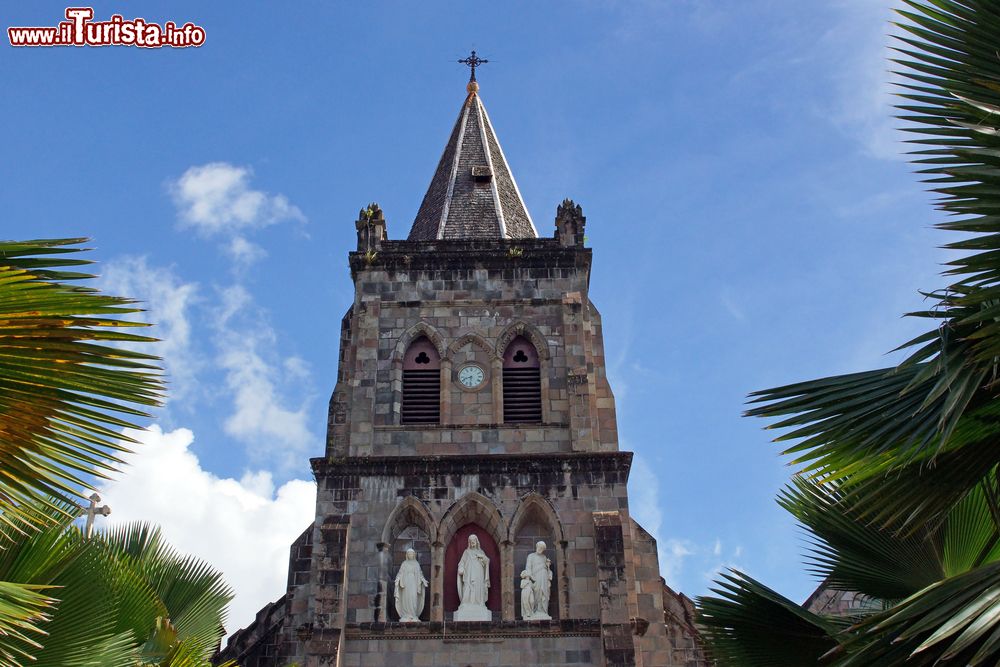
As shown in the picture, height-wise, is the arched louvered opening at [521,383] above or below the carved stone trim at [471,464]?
above

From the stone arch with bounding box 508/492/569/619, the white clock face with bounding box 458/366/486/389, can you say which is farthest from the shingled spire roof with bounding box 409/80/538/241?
the stone arch with bounding box 508/492/569/619

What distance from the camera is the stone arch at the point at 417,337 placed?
23.9 meters

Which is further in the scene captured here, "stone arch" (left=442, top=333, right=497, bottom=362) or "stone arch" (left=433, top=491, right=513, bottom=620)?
"stone arch" (left=442, top=333, right=497, bottom=362)

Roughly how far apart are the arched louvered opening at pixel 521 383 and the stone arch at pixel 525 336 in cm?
11

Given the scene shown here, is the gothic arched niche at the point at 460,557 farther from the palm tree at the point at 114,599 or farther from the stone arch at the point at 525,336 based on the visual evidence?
the palm tree at the point at 114,599

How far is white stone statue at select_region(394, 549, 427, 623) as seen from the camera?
20.3 meters

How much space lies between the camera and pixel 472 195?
28.6 metres

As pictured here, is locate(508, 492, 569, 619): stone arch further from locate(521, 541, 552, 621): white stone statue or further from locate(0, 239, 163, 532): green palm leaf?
locate(0, 239, 163, 532): green palm leaf

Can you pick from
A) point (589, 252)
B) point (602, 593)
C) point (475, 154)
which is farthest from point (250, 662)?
point (475, 154)

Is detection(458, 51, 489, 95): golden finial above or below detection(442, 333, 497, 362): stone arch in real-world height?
above

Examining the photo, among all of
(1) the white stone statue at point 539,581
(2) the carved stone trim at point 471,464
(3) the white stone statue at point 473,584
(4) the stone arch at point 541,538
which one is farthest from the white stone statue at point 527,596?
(2) the carved stone trim at point 471,464

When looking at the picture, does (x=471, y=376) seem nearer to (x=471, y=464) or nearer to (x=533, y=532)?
(x=471, y=464)

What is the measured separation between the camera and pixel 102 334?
18.9ft

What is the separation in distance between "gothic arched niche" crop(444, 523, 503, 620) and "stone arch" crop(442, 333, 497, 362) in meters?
4.11
